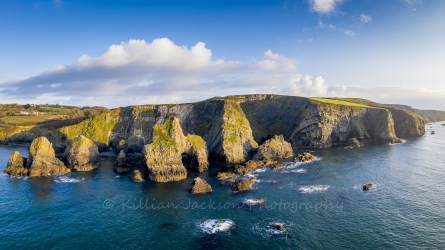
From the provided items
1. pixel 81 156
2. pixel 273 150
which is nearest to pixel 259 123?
pixel 273 150

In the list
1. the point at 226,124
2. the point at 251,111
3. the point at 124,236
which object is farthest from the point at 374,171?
the point at 251,111

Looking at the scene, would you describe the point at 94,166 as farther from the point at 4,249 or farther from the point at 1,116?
the point at 1,116

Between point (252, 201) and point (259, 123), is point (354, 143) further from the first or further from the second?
point (252, 201)

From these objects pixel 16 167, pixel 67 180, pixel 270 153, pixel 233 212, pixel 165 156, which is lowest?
pixel 233 212

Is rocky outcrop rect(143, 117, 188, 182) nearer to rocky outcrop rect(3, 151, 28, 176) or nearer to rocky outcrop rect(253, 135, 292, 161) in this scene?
rocky outcrop rect(253, 135, 292, 161)

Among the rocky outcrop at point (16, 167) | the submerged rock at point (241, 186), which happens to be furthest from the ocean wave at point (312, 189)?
the rocky outcrop at point (16, 167)

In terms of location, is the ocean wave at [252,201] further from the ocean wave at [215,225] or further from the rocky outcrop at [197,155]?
the rocky outcrop at [197,155]
